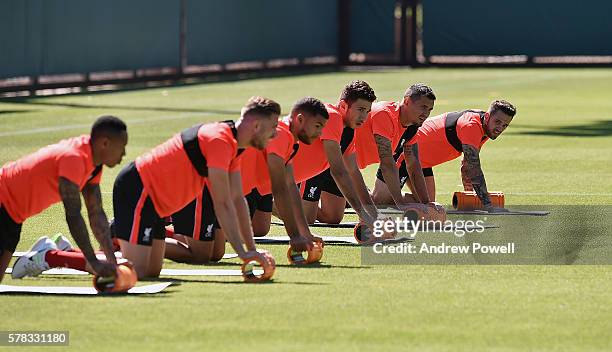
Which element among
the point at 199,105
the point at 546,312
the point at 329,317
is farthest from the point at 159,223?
the point at 199,105

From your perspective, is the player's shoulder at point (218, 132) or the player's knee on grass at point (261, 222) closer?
the player's shoulder at point (218, 132)

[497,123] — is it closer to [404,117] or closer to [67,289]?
[404,117]

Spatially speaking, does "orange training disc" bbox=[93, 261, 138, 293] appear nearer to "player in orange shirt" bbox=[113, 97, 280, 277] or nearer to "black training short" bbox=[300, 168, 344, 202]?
"player in orange shirt" bbox=[113, 97, 280, 277]

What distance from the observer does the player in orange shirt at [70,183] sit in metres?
10.2

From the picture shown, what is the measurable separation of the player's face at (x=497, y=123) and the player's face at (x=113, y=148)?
5612mm

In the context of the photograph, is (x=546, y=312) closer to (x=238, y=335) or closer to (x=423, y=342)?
(x=423, y=342)

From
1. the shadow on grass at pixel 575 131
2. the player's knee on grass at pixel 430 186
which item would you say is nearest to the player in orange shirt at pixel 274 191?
the player's knee on grass at pixel 430 186

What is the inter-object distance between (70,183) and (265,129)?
4.95ft

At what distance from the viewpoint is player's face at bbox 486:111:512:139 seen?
15.0 m

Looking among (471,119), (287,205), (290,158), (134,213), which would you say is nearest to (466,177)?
(471,119)

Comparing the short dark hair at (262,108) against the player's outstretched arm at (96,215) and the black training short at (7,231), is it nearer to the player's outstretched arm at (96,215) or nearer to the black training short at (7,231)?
the player's outstretched arm at (96,215)

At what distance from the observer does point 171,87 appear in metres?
40.1

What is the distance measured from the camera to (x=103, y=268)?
1033cm

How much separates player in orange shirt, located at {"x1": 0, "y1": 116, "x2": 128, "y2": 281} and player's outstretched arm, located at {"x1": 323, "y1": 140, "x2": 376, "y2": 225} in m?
2.67
